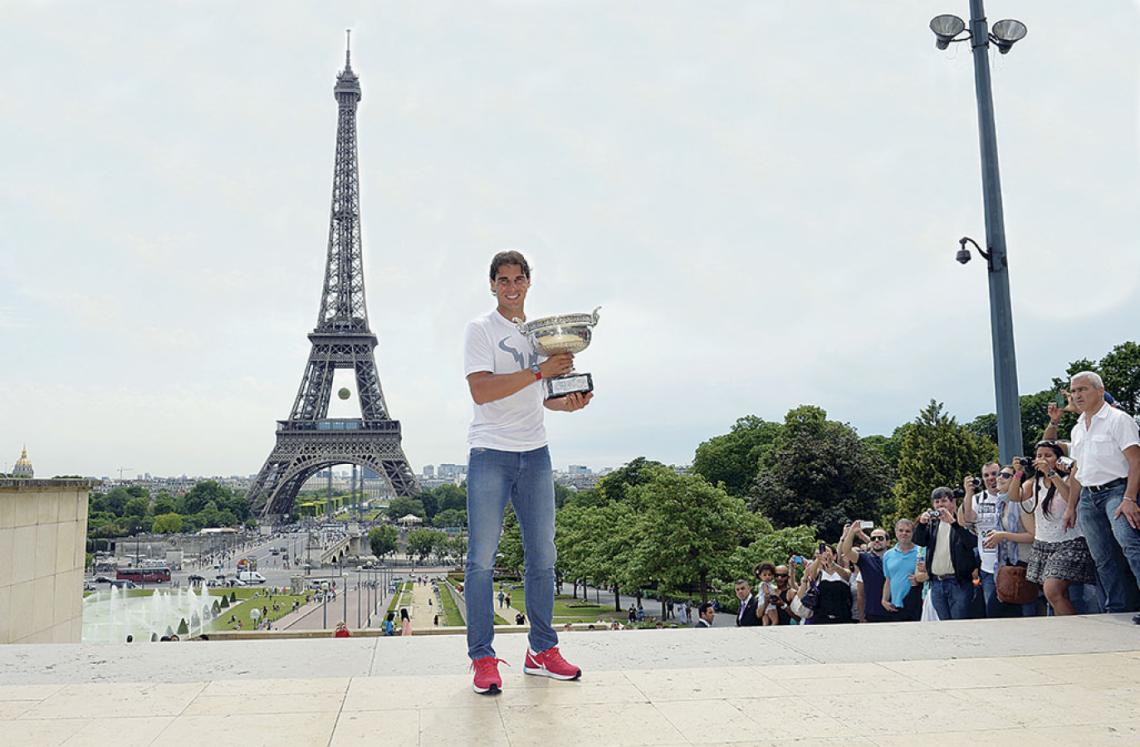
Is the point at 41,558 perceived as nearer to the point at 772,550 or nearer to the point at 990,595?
the point at 990,595

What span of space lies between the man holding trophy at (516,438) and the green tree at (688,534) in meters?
26.9

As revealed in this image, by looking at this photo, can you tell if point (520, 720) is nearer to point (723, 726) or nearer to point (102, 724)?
point (723, 726)

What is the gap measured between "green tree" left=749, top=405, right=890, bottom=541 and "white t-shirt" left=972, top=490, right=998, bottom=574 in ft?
107

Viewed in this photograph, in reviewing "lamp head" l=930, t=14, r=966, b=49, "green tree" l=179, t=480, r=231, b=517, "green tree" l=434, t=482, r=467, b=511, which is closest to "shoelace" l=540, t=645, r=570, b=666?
"lamp head" l=930, t=14, r=966, b=49

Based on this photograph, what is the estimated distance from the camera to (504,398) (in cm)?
445

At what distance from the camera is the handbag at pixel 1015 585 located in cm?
699

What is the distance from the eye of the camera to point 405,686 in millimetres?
4266

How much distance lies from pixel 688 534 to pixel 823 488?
1217cm

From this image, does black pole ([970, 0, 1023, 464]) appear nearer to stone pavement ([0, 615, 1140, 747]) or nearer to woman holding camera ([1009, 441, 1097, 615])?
woman holding camera ([1009, 441, 1097, 615])

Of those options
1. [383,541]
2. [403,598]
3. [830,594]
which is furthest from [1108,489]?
[383,541]

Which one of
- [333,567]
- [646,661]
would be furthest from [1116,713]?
[333,567]

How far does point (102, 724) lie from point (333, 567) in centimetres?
9165

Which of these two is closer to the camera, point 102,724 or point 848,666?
point 102,724

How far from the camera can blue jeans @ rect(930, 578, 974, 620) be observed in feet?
23.9
